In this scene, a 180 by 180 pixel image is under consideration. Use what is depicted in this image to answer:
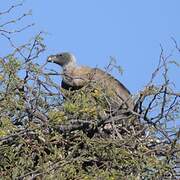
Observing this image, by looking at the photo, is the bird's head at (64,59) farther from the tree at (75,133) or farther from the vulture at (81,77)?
the tree at (75,133)

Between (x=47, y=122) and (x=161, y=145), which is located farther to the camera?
(x=161, y=145)

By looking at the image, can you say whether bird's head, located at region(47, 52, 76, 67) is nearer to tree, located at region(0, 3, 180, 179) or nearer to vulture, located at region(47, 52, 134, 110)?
vulture, located at region(47, 52, 134, 110)

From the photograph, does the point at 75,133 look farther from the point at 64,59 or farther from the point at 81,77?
the point at 64,59

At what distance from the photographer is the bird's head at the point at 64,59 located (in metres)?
9.48

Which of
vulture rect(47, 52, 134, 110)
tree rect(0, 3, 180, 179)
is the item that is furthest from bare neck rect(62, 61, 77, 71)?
tree rect(0, 3, 180, 179)

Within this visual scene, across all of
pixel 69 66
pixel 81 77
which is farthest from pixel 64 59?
pixel 81 77

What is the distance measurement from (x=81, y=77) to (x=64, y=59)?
10.7 feet

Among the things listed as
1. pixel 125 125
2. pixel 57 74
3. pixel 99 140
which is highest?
pixel 57 74

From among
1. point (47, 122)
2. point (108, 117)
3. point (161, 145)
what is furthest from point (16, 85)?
point (161, 145)

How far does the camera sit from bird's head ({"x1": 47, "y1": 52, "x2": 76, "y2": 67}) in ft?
31.1

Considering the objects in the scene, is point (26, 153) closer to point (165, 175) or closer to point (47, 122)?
point (47, 122)

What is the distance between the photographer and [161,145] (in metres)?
4.79

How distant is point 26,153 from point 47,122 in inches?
8.8

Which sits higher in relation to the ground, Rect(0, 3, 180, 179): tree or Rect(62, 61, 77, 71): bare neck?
Rect(62, 61, 77, 71): bare neck
